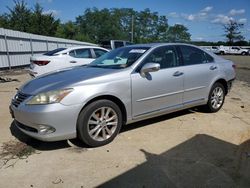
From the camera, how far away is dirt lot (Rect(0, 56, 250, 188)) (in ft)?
11.2

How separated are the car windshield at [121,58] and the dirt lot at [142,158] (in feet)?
3.98

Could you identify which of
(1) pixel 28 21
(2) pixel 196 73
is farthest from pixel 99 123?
(1) pixel 28 21

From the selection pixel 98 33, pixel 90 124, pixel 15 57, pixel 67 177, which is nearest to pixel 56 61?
pixel 90 124

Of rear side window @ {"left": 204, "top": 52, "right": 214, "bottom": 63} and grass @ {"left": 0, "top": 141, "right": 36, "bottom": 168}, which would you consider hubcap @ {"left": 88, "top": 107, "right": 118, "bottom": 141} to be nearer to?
grass @ {"left": 0, "top": 141, "right": 36, "bottom": 168}

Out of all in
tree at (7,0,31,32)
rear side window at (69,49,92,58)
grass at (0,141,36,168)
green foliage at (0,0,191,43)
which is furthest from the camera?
green foliage at (0,0,191,43)

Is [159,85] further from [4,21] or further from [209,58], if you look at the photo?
[4,21]

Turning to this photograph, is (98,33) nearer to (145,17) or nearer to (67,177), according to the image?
(145,17)

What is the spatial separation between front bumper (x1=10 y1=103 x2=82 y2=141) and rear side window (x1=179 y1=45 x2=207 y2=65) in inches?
102

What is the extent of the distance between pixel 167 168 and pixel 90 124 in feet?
4.35

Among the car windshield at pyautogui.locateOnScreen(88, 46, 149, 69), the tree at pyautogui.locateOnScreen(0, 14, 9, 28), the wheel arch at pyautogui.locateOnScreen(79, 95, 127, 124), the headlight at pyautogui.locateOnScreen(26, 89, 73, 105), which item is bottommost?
the wheel arch at pyautogui.locateOnScreen(79, 95, 127, 124)

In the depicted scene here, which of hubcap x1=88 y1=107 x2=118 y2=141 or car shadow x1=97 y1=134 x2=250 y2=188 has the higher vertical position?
hubcap x1=88 y1=107 x2=118 y2=141

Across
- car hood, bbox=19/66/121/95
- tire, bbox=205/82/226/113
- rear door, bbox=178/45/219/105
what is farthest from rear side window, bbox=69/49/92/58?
car hood, bbox=19/66/121/95

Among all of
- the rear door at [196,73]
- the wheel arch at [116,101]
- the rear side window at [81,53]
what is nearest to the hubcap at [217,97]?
the rear door at [196,73]

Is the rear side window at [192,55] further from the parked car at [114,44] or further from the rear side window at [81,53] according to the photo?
the parked car at [114,44]
